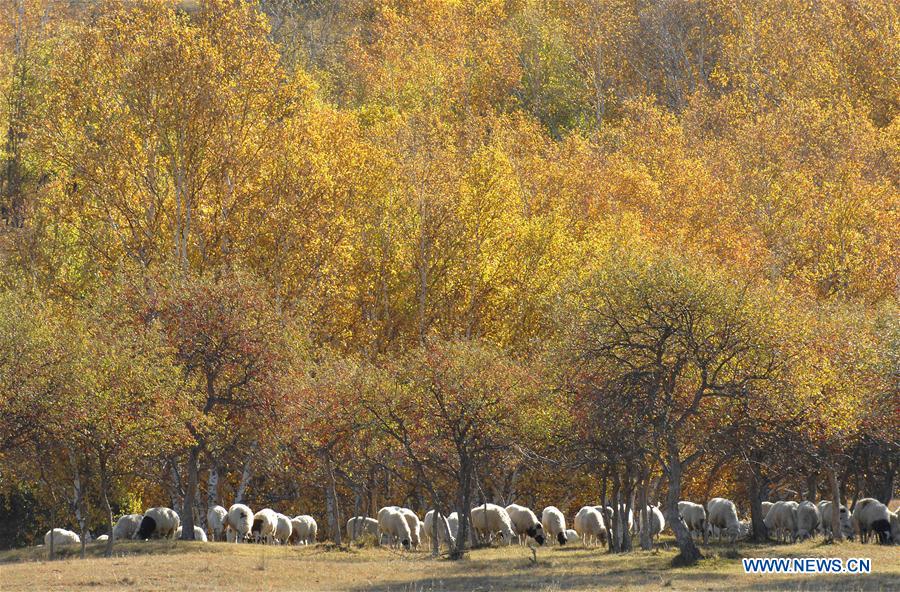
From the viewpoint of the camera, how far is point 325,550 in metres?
45.2

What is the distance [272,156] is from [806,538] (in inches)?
1181

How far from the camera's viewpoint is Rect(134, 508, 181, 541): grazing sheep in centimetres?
5297

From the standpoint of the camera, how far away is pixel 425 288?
6131 centimetres

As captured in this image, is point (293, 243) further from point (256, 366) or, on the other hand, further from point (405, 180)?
point (256, 366)

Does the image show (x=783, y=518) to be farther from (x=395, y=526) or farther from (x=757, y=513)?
(x=395, y=526)

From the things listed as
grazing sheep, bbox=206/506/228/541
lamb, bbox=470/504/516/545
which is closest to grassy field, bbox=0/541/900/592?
lamb, bbox=470/504/516/545

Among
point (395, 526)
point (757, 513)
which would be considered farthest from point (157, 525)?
point (757, 513)

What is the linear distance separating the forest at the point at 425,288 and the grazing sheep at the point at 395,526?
1.98 metres

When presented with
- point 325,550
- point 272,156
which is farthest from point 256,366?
point 272,156

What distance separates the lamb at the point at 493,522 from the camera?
5212 cm

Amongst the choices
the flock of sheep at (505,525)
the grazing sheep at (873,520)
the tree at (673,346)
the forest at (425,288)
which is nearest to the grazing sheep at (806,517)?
the flock of sheep at (505,525)

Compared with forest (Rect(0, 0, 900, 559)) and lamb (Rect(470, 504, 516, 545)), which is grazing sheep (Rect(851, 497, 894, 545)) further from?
lamb (Rect(470, 504, 516, 545))

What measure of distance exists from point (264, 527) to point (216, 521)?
3.06 m

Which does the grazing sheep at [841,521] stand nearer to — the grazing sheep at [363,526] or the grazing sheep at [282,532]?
the grazing sheep at [363,526]
